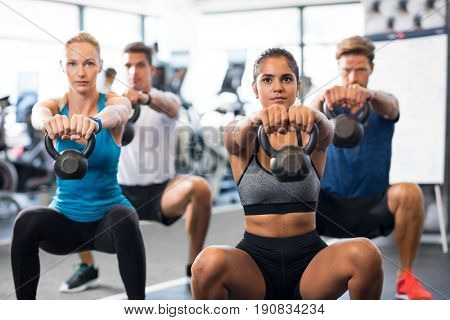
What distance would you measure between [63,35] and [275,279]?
67 cm

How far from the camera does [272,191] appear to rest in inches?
40.1

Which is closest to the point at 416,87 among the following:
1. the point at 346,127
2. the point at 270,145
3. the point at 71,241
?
the point at 346,127

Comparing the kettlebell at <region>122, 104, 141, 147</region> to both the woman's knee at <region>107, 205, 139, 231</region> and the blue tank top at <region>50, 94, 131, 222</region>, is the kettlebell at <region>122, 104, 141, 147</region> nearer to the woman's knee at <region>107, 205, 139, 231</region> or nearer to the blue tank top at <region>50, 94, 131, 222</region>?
the blue tank top at <region>50, 94, 131, 222</region>

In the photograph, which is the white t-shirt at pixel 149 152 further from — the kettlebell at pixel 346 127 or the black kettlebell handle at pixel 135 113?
the kettlebell at pixel 346 127

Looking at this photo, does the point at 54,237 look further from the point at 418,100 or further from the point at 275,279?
the point at 418,100

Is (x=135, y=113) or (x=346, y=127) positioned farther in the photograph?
(x=135, y=113)

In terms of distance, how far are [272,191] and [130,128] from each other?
399 millimetres

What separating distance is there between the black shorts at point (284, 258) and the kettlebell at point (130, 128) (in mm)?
387

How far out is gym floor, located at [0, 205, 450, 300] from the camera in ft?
4.43

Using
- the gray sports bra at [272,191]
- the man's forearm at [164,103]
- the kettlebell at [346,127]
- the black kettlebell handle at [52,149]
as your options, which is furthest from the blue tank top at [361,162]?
the black kettlebell handle at [52,149]

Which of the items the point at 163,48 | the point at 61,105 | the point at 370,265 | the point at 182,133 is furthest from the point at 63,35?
the point at 370,265

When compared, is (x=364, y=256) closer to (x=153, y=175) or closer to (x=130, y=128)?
(x=130, y=128)

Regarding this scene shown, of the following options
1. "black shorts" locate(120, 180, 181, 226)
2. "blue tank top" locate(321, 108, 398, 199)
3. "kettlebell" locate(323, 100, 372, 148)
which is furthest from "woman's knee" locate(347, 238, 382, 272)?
"black shorts" locate(120, 180, 181, 226)
